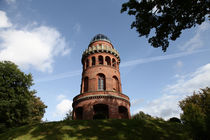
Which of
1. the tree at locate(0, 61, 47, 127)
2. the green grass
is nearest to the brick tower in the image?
the green grass

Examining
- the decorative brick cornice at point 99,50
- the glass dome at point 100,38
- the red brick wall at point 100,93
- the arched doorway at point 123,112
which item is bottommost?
the arched doorway at point 123,112

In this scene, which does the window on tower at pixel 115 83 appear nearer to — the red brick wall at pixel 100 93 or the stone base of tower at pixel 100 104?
the red brick wall at pixel 100 93

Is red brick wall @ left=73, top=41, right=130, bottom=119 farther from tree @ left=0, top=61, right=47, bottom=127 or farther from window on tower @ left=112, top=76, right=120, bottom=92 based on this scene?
tree @ left=0, top=61, right=47, bottom=127

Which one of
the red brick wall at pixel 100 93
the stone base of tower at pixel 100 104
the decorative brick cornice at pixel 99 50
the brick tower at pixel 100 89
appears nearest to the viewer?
the stone base of tower at pixel 100 104

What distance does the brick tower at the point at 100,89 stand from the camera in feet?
68.0

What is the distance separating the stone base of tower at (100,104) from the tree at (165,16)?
40.2ft

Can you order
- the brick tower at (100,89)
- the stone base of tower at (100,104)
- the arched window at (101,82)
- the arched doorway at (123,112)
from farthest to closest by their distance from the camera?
1. the arched window at (101,82)
2. the arched doorway at (123,112)
3. the brick tower at (100,89)
4. the stone base of tower at (100,104)

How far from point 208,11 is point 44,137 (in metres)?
14.3

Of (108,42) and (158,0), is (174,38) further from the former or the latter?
(108,42)

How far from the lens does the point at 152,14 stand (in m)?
10.2

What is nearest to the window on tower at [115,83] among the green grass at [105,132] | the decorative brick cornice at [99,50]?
the decorative brick cornice at [99,50]

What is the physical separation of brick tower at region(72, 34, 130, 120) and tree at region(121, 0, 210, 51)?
1181cm

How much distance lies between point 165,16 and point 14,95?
76.1 ft

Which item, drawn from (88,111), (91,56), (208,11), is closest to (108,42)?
(91,56)
